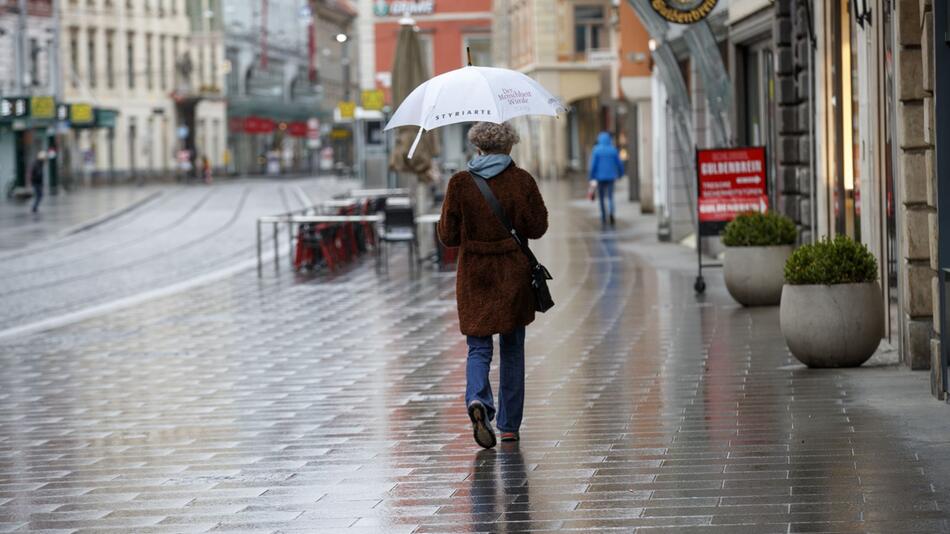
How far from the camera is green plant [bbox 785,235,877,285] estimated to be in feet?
38.0

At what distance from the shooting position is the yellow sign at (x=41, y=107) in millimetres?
67062

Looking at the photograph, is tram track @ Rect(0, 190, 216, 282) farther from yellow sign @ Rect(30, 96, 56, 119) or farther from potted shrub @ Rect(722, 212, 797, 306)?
yellow sign @ Rect(30, 96, 56, 119)

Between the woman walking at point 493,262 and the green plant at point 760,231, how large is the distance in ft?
23.8

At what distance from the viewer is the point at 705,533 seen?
22.8 feet

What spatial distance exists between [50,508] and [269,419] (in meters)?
2.72

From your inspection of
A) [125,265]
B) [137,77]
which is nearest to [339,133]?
[137,77]

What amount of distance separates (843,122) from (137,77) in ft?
275

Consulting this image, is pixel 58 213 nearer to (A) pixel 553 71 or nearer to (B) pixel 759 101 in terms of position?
(A) pixel 553 71

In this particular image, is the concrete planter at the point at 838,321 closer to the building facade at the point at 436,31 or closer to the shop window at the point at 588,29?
the shop window at the point at 588,29

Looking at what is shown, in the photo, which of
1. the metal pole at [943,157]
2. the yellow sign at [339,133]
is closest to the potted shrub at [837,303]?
the metal pole at [943,157]

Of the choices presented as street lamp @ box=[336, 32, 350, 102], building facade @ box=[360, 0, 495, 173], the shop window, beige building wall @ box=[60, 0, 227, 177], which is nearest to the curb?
street lamp @ box=[336, 32, 350, 102]

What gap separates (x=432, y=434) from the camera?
998 cm

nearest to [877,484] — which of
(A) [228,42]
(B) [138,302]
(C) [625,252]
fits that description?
(B) [138,302]

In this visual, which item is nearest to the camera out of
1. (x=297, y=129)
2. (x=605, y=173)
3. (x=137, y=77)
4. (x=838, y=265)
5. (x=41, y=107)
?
(x=838, y=265)
